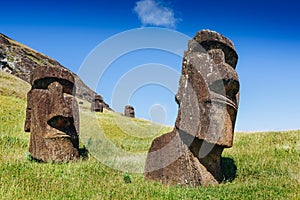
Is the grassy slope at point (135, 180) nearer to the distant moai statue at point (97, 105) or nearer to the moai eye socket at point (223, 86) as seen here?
the moai eye socket at point (223, 86)

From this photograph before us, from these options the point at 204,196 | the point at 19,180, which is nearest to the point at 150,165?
the point at 204,196

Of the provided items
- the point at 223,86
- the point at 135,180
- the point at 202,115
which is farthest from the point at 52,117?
the point at 223,86

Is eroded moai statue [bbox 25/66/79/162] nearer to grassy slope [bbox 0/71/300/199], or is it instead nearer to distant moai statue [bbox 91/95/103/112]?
grassy slope [bbox 0/71/300/199]

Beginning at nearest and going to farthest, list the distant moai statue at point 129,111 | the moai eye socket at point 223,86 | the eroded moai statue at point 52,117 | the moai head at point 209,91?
the moai head at point 209,91
the moai eye socket at point 223,86
the eroded moai statue at point 52,117
the distant moai statue at point 129,111

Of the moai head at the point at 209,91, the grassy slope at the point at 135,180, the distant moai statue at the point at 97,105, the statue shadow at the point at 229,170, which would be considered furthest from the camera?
the distant moai statue at the point at 97,105

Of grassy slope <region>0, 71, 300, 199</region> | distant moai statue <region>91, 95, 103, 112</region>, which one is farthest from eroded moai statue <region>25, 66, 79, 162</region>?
distant moai statue <region>91, 95, 103, 112</region>

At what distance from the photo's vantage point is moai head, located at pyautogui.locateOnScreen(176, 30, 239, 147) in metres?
9.56

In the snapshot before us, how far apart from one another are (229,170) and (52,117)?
633 cm

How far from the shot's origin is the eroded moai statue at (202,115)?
959 cm

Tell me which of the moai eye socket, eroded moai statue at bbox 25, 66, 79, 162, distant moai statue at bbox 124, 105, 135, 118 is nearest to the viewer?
the moai eye socket

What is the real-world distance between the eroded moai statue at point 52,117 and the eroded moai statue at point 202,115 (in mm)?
3782

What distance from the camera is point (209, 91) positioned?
9.66 meters

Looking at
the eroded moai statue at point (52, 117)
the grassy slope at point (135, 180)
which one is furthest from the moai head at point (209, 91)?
the eroded moai statue at point (52, 117)

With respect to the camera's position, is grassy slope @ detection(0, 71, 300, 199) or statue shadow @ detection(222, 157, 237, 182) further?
statue shadow @ detection(222, 157, 237, 182)
